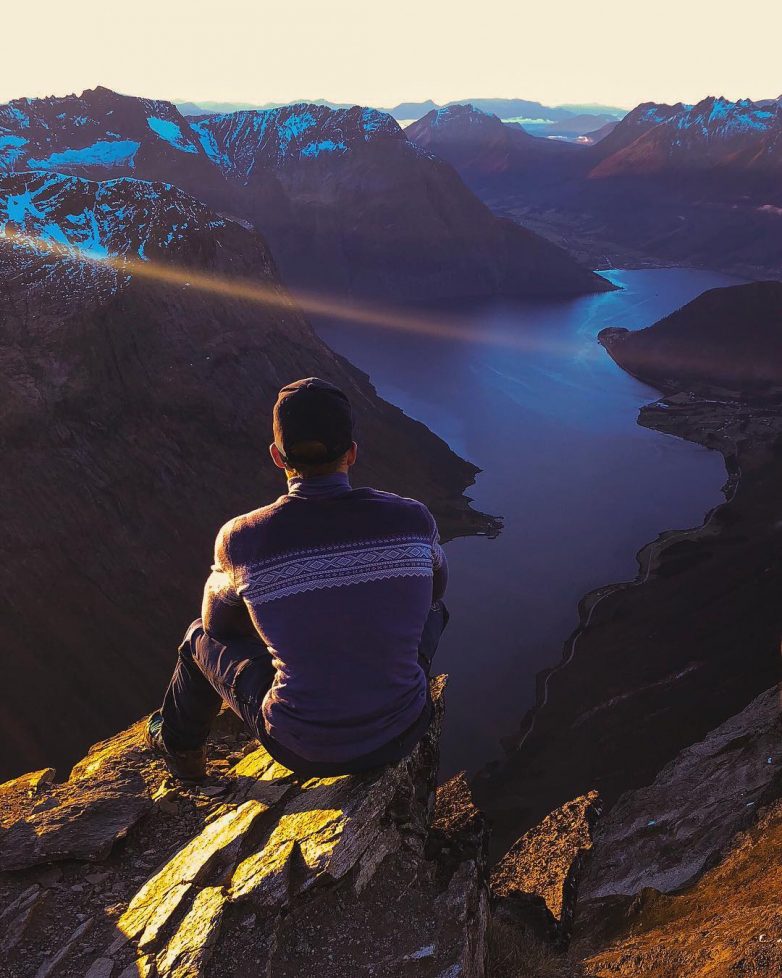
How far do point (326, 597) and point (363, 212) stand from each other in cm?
12013

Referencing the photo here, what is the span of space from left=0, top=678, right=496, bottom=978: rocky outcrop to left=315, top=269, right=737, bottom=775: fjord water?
18.6 meters

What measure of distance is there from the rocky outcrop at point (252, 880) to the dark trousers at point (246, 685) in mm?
404

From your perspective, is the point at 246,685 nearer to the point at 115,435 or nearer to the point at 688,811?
the point at 688,811

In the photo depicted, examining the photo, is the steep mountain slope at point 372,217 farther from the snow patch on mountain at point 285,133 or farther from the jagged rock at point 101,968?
the jagged rock at point 101,968

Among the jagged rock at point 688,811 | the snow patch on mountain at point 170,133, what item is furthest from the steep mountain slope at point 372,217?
the jagged rock at point 688,811

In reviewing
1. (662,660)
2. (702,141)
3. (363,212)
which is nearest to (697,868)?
(662,660)

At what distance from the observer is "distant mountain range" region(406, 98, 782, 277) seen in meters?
133

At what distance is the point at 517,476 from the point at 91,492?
99.3 feet

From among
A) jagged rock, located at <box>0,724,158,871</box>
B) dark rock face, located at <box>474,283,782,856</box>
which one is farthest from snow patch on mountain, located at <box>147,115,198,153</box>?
jagged rock, located at <box>0,724,158,871</box>

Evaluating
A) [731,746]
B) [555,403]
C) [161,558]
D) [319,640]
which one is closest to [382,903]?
[319,640]

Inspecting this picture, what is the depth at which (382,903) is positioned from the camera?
12.2 ft

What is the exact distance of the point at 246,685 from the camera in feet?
11.9

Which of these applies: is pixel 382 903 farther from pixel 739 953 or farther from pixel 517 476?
pixel 517 476

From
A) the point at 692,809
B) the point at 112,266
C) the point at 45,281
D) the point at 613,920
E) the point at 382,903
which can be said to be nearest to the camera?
the point at 382,903
